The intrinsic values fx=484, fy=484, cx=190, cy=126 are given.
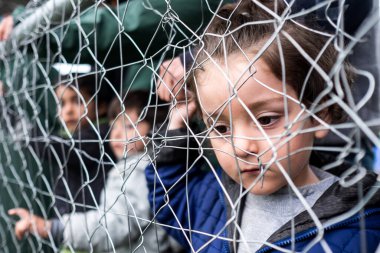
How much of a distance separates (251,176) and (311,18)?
24 cm

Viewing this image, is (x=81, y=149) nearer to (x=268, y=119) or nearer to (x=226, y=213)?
(x=226, y=213)

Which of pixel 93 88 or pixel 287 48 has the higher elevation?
pixel 93 88

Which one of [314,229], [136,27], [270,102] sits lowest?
[314,229]

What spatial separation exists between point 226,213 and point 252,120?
0.28 m

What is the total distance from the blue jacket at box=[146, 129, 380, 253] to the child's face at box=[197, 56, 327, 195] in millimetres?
50

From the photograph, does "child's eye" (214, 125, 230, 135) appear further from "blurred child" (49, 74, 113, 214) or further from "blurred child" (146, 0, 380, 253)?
"blurred child" (49, 74, 113, 214)

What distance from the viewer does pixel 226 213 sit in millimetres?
831

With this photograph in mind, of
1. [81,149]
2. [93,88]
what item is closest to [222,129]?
[81,149]

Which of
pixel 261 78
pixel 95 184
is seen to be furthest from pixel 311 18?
pixel 95 184

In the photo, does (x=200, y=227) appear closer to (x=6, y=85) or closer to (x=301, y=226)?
(x=301, y=226)

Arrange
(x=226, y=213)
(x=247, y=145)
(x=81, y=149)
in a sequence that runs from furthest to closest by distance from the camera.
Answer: (x=81, y=149) < (x=226, y=213) < (x=247, y=145)

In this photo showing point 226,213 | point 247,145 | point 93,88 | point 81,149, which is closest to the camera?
point 247,145

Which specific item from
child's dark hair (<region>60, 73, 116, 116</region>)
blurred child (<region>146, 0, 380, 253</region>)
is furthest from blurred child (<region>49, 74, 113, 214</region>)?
blurred child (<region>146, 0, 380, 253</region>)

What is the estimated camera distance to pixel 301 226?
0.62 meters
